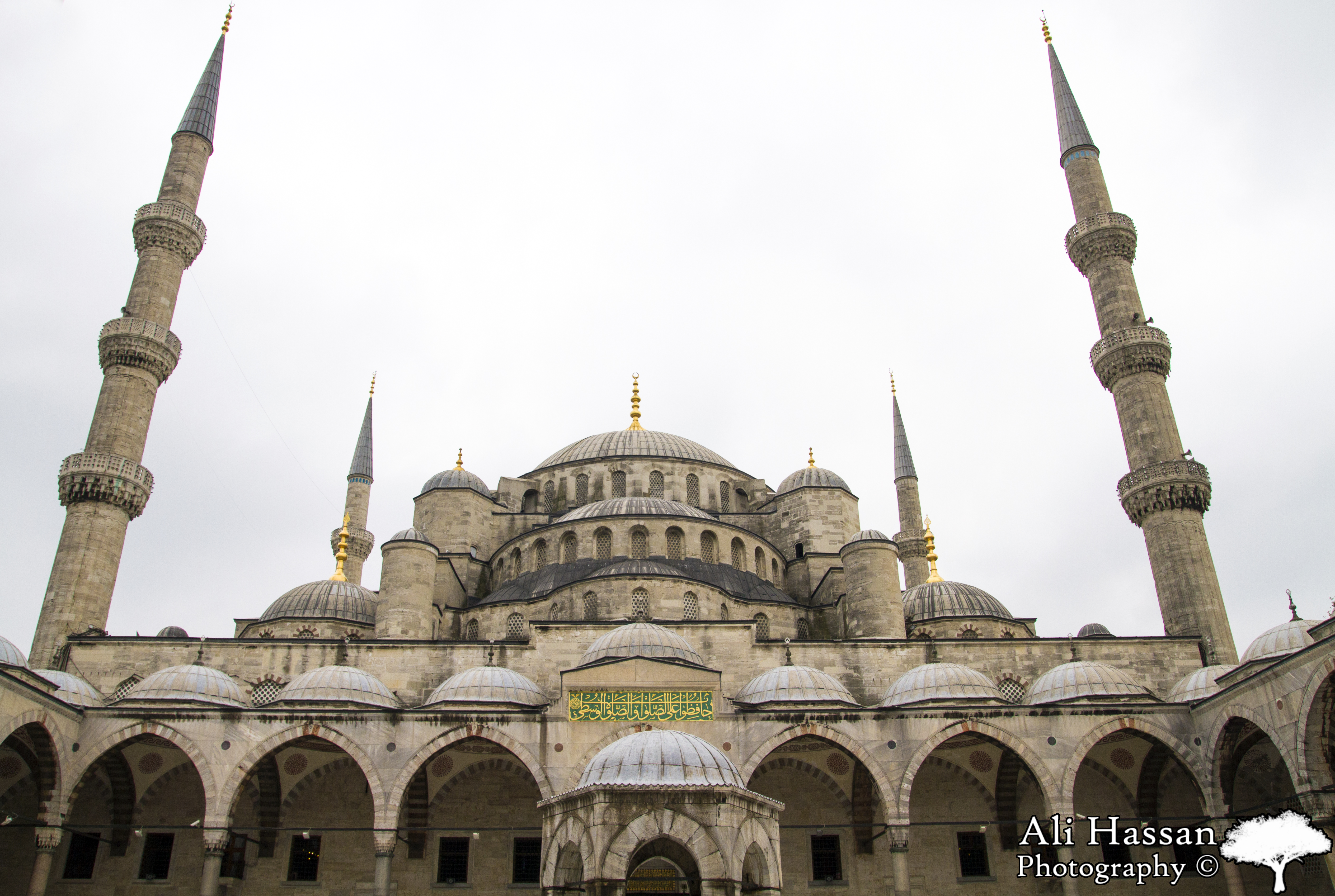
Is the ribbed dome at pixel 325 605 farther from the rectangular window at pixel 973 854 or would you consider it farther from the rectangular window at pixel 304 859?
the rectangular window at pixel 973 854

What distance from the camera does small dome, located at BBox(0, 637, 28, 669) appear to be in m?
13.3

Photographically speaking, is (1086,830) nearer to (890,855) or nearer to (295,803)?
(890,855)

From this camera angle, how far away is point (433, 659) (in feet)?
55.4

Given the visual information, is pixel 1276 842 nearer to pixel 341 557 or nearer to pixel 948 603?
pixel 948 603

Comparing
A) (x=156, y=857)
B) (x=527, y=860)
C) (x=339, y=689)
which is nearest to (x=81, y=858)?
(x=156, y=857)

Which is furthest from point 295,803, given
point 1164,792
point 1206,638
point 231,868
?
point 1206,638

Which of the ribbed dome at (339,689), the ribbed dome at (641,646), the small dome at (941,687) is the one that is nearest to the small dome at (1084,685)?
the small dome at (941,687)

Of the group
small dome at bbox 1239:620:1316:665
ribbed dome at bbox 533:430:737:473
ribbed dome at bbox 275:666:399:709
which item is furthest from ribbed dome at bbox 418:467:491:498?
small dome at bbox 1239:620:1316:665

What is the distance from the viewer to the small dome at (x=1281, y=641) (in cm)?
1349

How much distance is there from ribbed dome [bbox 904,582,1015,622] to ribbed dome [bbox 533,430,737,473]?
6.86m

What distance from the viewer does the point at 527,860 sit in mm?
15547

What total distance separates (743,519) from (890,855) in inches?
419

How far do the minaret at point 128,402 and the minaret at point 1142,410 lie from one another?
19.4 m

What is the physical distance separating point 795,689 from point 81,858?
1153 centimetres
